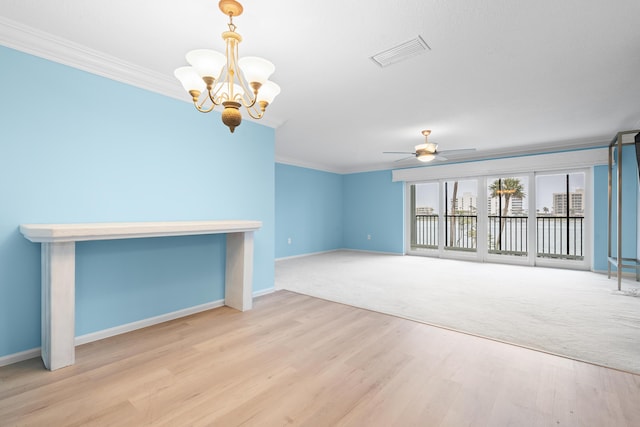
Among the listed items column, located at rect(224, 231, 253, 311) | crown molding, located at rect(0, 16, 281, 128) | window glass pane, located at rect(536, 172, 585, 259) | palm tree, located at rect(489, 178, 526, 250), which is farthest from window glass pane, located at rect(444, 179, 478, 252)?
crown molding, located at rect(0, 16, 281, 128)

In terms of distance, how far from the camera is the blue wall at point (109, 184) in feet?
6.60

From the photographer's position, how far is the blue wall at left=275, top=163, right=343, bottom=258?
21.2ft

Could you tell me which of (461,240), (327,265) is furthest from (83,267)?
(461,240)

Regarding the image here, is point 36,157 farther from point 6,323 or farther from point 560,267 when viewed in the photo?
point 560,267

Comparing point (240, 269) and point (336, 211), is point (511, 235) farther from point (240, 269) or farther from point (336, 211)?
point (240, 269)

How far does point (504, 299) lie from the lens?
3.44 m

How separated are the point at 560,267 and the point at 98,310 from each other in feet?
23.0

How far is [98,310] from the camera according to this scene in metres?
2.34

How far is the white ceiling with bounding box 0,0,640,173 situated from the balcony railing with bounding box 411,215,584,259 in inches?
94.9

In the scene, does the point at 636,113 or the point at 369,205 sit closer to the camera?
the point at 636,113

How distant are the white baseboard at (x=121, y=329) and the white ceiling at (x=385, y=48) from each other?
214 cm

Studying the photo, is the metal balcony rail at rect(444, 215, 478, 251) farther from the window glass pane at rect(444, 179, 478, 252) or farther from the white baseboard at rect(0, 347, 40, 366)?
the white baseboard at rect(0, 347, 40, 366)

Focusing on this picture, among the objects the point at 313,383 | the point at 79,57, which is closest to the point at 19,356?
the point at 313,383

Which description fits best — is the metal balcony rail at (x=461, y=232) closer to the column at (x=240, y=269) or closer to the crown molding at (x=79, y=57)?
the column at (x=240, y=269)
